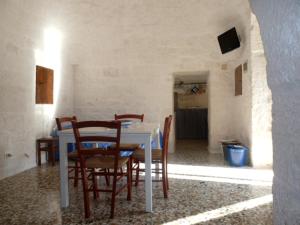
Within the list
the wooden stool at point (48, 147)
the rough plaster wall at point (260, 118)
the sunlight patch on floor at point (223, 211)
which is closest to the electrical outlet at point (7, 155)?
the wooden stool at point (48, 147)

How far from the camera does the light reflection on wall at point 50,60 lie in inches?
176

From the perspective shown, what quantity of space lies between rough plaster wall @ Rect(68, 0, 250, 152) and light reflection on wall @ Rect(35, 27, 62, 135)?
41 centimetres

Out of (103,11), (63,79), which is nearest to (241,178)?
(103,11)

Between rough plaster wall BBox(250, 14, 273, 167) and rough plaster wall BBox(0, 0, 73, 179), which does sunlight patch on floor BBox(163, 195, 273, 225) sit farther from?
rough plaster wall BBox(0, 0, 73, 179)

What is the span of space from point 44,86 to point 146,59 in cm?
215

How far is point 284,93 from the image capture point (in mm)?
896

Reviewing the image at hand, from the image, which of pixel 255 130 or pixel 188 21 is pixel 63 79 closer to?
pixel 188 21

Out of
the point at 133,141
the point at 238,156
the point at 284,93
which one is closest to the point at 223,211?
the point at 133,141

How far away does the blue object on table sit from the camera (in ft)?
13.5

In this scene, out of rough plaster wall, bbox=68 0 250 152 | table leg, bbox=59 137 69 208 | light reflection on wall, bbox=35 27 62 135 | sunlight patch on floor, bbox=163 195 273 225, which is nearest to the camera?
sunlight patch on floor, bbox=163 195 273 225

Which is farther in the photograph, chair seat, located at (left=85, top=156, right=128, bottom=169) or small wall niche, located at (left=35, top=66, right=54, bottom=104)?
small wall niche, located at (left=35, top=66, right=54, bottom=104)

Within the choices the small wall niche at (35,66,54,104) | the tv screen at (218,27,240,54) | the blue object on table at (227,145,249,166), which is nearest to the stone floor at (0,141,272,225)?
the blue object on table at (227,145,249,166)

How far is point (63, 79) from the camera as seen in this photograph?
5270 millimetres

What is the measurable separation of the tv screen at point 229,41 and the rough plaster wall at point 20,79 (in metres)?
3.00
